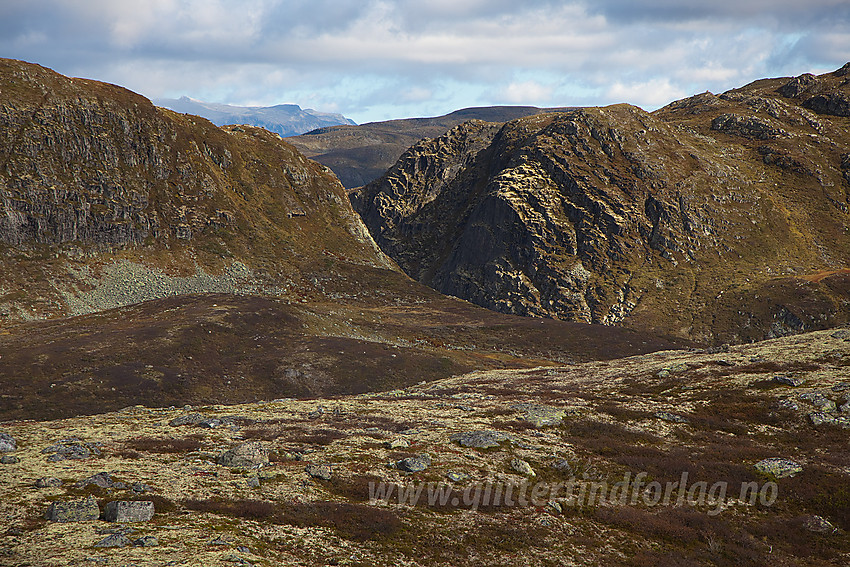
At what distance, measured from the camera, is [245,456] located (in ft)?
83.8

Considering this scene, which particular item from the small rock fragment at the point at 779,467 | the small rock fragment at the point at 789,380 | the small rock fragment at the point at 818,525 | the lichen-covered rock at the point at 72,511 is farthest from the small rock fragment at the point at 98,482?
the small rock fragment at the point at 789,380

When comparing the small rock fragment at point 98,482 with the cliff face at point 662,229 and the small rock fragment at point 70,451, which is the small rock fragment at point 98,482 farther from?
the cliff face at point 662,229

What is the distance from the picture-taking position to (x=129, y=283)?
380 feet

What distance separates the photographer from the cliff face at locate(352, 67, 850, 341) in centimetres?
14862

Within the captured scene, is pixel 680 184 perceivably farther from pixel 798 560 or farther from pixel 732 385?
pixel 798 560

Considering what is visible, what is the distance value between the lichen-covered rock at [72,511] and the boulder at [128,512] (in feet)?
1.25

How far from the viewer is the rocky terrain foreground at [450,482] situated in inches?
667

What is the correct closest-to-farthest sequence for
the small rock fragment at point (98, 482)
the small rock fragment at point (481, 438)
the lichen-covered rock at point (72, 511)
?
the lichen-covered rock at point (72, 511), the small rock fragment at point (98, 482), the small rock fragment at point (481, 438)

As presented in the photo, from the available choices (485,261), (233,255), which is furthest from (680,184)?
(233,255)

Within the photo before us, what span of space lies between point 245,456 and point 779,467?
26912 millimetres

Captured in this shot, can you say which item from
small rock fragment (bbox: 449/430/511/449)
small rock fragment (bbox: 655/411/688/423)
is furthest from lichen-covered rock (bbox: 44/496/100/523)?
small rock fragment (bbox: 655/411/688/423)

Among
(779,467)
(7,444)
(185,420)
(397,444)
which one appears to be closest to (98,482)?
(7,444)

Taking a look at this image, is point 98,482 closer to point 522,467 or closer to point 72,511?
point 72,511

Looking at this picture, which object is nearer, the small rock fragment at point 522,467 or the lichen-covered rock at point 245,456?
the lichen-covered rock at point 245,456
